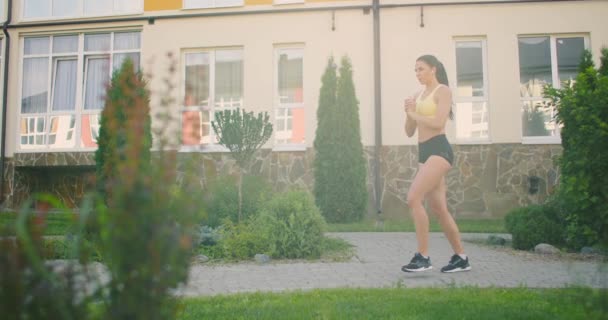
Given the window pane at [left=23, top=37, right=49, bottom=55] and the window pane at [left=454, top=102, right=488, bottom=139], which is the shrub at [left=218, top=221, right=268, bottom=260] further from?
the window pane at [left=23, top=37, right=49, bottom=55]

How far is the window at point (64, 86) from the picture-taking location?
1288 centimetres

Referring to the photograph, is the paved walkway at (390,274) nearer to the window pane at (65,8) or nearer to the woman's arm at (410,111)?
the woman's arm at (410,111)

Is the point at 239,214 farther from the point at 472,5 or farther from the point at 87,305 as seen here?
the point at 472,5

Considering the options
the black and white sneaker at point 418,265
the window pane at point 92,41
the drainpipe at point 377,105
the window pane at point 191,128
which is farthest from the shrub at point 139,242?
the window pane at point 92,41

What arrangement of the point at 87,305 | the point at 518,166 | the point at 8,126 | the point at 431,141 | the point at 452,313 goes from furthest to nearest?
the point at 8,126 → the point at 518,166 → the point at 431,141 → the point at 452,313 → the point at 87,305

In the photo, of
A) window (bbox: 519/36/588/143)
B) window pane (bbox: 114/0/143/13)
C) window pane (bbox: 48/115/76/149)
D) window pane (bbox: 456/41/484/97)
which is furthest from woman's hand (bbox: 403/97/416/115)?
window pane (bbox: 48/115/76/149)

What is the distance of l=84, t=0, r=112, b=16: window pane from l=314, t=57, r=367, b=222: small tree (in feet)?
21.5

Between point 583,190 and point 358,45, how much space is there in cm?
736

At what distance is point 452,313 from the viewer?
316 centimetres

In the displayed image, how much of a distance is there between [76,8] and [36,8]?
129cm

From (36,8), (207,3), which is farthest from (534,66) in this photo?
(36,8)

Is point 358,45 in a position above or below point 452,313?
above

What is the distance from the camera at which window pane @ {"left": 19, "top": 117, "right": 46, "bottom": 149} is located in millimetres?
12977

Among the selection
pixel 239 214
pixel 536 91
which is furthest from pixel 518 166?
pixel 239 214
